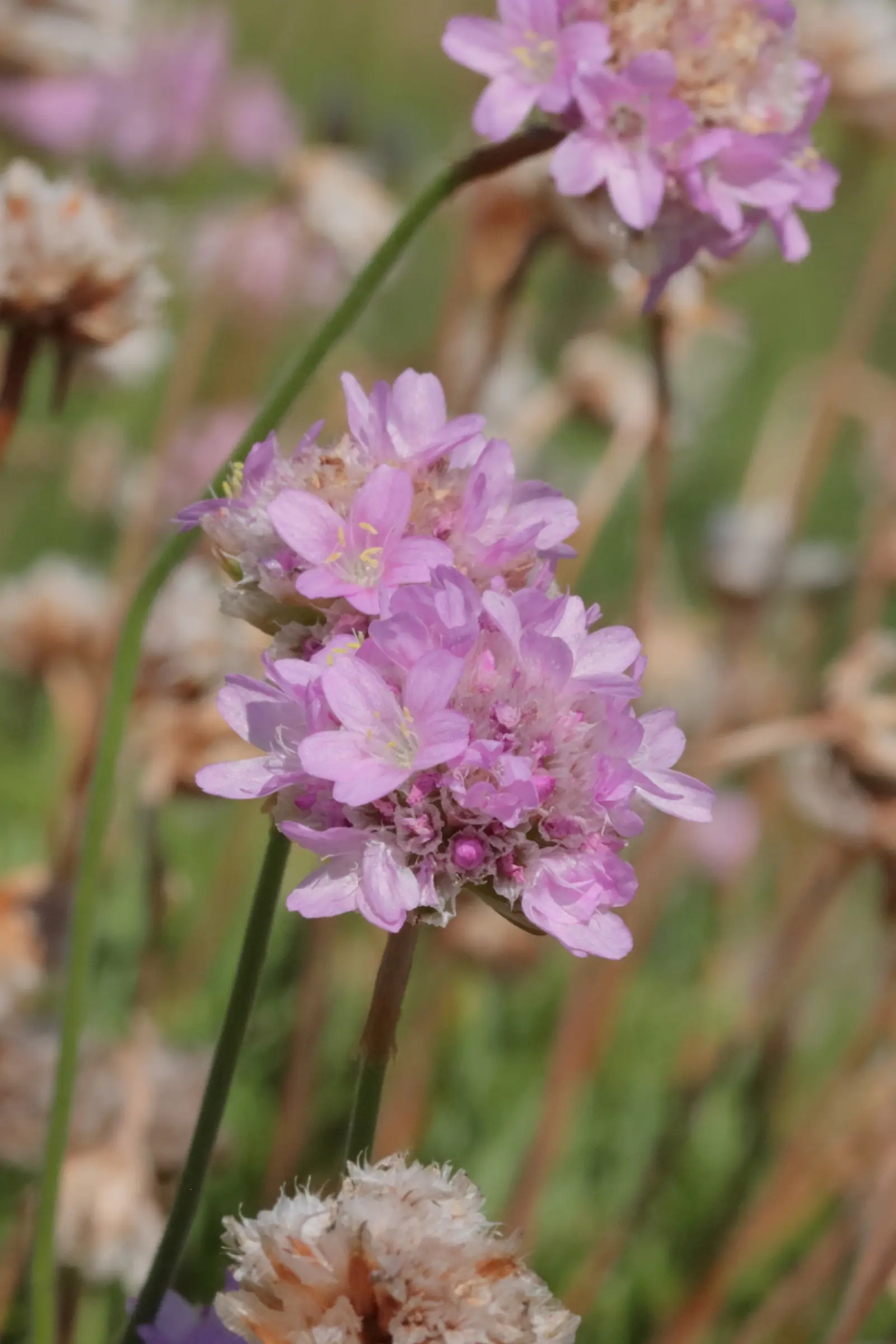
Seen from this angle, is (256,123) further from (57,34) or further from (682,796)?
(682,796)

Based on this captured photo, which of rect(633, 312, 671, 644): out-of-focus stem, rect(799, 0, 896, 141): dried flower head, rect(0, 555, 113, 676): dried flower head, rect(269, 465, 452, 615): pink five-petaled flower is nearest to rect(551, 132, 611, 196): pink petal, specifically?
rect(269, 465, 452, 615): pink five-petaled flower

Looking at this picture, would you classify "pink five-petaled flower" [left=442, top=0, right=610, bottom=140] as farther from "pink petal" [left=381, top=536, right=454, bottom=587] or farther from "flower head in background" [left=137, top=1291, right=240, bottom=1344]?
"flower head in background" [left=137, top=1291, right=240, bottom=1344]

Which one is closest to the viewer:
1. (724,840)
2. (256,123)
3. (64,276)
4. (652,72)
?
(652,72)

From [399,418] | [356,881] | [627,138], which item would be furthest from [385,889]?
[627,138]

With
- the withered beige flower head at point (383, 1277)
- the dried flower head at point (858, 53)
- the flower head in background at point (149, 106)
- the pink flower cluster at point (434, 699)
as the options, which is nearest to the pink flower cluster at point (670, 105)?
the pink flower cluster at point (434, 699)

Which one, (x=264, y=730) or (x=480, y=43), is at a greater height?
(x=480, y=43)

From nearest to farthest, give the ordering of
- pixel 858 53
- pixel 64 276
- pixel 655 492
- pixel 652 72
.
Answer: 1. pixel 652 72
2. pixel 64 276
3. pixel 655 492
4. pixel 858 53

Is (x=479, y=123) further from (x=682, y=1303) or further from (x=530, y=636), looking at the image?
(x=682, y=1303)
